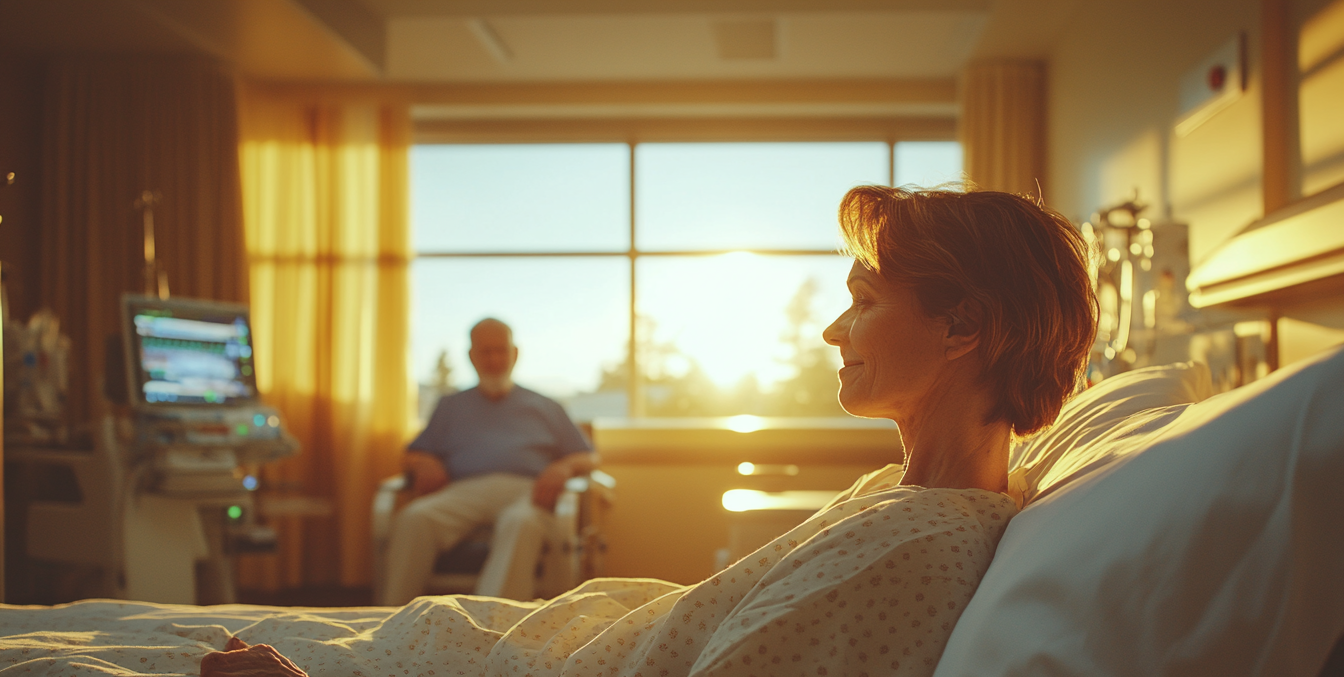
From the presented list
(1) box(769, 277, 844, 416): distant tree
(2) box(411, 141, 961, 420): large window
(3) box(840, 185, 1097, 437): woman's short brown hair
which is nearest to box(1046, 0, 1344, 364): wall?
(2) box(411, 141, 961, 420): large window

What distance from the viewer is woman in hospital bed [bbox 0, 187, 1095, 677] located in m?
0.79

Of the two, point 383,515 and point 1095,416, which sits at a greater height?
point 1095,416

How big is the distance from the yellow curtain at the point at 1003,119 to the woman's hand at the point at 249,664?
445cm

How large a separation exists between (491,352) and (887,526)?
3246 mm

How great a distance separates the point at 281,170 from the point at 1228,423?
16.9 ft

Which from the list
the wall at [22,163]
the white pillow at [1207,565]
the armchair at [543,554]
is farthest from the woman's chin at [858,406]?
the wall at [22,163]

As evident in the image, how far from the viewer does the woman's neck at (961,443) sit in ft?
3.43

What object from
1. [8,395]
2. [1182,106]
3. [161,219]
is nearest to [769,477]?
[1182,106]

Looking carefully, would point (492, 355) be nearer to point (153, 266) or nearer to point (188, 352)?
A: point (188, 352)

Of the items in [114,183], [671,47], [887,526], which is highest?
[671,47]

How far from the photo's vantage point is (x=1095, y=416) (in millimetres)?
1216

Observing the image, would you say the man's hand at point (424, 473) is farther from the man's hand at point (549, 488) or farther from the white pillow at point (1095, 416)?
the white pillow at point (1095, 416)

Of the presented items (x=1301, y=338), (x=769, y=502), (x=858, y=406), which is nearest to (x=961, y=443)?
(x=858, y=406)

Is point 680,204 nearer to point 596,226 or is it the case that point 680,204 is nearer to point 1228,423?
point 596,226
